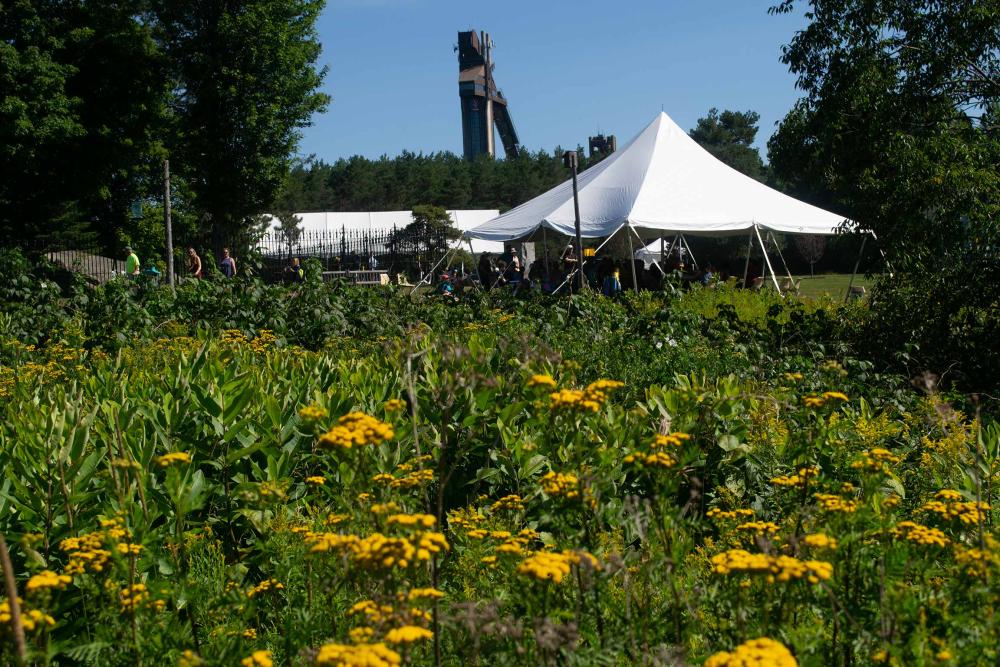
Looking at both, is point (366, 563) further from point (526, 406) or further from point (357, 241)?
point (357, 241)

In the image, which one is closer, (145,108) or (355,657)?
(355,657)

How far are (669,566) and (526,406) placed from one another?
1650 mm

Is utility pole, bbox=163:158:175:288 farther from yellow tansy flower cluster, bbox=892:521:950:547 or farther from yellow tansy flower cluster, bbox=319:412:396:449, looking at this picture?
yellow tansy flower cluster, bbox=892:521:950:547

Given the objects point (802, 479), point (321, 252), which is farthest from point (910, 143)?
point (321, 252)

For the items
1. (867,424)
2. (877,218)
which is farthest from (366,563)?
(877,218)

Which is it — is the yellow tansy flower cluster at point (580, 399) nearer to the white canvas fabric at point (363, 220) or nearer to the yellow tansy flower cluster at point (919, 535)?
the yellow tansy flower cluster at point (919, 535)

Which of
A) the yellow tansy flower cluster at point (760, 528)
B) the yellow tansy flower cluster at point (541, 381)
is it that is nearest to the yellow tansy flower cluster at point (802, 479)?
A: the yellow tansy flower cluster at point (760, 528)

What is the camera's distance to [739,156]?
76.1 m

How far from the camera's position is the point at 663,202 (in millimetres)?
15320

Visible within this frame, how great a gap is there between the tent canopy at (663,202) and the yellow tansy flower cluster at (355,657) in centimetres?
1337

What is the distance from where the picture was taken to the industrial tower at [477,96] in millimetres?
95500

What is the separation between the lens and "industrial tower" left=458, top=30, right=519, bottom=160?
9550cm

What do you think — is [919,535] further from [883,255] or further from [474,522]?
[883,255]

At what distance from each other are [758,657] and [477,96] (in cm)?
9835
